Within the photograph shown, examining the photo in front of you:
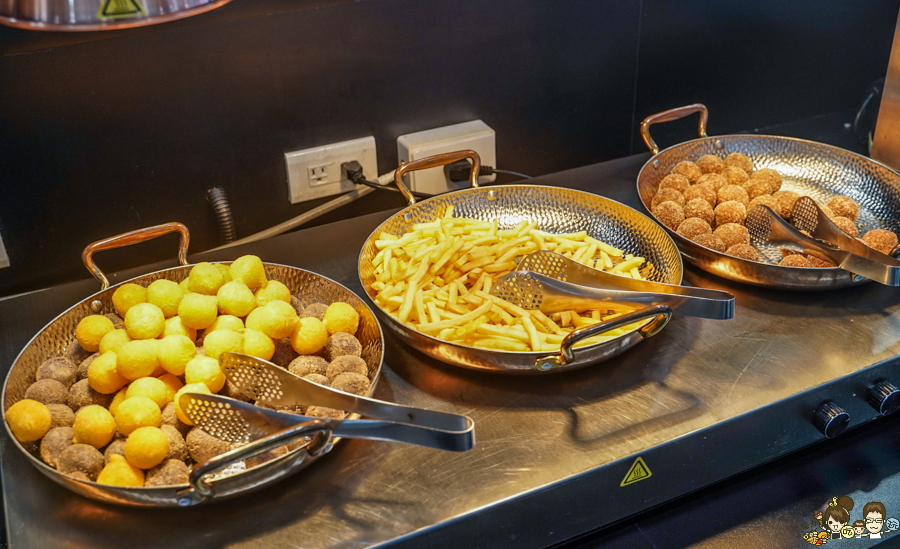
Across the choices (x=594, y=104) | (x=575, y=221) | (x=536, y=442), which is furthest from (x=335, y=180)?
(x=536, y=442)

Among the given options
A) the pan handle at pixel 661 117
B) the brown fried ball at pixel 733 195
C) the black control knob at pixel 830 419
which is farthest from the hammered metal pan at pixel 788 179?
the black control knob at pixel 830 419

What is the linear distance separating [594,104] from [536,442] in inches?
46.5

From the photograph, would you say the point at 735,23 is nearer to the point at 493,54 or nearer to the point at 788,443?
the point at 493,54

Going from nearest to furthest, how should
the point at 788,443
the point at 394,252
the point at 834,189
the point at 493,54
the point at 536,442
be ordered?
the point at 536,442, the point at 788,443, the point at 394,252, the point at 834,189, the point at 493,54

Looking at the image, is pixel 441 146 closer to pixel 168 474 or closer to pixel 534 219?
pixel 534 219

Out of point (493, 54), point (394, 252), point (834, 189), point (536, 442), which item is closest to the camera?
point (536, 442)

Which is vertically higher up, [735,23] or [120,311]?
[735,23]

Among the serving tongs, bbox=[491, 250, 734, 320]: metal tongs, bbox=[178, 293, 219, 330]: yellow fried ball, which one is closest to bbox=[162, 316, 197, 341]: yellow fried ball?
bbox=[178, 293, 219, 330]: yellow fried ball

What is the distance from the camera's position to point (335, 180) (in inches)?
69.6

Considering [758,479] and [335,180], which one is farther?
[335,180]

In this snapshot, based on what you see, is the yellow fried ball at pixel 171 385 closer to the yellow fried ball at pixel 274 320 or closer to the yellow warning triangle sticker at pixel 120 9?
the yellow fried ball at pixel 274 320

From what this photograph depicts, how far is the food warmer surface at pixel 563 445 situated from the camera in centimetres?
96

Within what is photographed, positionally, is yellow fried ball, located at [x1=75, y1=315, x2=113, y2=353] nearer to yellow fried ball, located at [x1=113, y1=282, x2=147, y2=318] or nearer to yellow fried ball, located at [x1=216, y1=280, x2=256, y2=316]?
yellow fried ball, located at [x1=113, y1=282, x2=147, y2=318]

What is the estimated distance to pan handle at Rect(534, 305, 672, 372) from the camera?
105 cm
